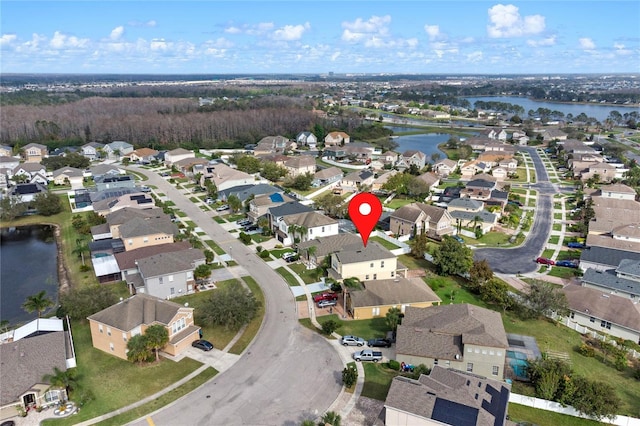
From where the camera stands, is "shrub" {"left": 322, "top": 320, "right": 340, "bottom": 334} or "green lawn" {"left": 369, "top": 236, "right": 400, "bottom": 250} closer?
"shrub" {"left": 322, "top": 320, "right": 340, "bottom": 334}

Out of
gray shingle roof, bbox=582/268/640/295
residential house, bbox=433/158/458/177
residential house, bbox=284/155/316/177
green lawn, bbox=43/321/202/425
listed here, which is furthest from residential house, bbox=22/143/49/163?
gray shingle roof, bbox=582/268/640/295

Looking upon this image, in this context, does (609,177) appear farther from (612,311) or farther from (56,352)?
(56,352)

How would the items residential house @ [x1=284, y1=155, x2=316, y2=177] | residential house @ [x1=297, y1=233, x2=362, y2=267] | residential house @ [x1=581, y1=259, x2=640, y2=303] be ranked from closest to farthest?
residential house @ [x1=581, y1=259, x2=640, y2=303] < residential house @ [x1=297, y1=233, x2=362, y2=267] < residential house @ [x1=284, y1=155, x2=316, y2=177]

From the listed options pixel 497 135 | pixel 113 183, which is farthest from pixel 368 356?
pixel 497 135

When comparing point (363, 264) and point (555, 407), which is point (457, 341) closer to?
point (555, 407)

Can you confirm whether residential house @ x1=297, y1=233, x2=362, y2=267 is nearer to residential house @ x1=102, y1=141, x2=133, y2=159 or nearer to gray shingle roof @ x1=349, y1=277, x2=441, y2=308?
gray shingle roof @ x1=349, y1=277, x2=441, y2=308

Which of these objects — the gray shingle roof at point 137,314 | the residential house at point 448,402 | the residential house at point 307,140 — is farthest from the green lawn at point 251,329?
the residential house at point 307,140
